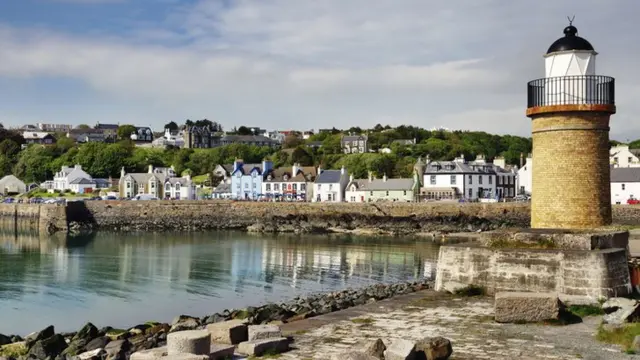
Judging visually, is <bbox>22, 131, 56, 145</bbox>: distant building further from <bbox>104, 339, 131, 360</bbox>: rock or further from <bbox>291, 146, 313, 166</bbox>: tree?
<bbox>104, 339, 131, 360</bbox>: rock

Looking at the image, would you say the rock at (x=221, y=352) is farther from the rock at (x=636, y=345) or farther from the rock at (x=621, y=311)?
the rock at (x=621, y=311)

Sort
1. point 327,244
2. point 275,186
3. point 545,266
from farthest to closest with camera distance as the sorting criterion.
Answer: point 275,186 < point 327,244 < point 545,266

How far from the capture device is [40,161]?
119 m

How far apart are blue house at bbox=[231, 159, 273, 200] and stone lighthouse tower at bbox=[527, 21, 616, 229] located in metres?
70.0

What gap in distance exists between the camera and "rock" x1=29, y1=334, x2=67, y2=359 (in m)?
14.2

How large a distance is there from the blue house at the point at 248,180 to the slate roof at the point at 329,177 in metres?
9.43

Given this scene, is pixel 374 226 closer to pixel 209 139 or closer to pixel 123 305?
pixel 123 305

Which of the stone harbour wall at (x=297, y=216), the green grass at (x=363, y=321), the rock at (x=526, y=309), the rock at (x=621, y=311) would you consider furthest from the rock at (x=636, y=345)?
the stone harbour wall at (x=297, y=216)

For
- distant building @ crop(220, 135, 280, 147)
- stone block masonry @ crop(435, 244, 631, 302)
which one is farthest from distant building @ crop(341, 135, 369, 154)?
stone block masonry @ crop(435, 244, 631, 302)

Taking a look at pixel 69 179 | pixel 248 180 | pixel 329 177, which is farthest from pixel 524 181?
pixel 69 179

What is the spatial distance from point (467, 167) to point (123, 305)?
54.6m

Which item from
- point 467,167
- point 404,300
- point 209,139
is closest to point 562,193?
point 404,300

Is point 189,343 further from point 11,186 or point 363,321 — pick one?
point 11,186

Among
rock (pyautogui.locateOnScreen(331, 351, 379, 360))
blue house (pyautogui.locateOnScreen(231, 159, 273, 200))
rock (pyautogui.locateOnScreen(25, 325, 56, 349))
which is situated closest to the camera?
rock (pyautogui.locateOnScreen(331, 351, 379, 360))
